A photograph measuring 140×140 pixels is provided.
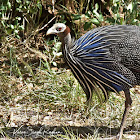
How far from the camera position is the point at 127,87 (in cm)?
335

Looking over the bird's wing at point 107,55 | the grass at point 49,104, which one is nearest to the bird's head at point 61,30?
the bird's wing at point 107,55

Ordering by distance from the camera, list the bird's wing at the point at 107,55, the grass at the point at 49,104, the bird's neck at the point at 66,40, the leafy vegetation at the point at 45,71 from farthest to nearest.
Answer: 1. the leafy vegetation at the point at 45,71
2. the grass at the point at 49,104
3. the bird's neck at the point at 66,40
4. the bird's wing at the point at 107,55

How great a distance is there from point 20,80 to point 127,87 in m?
2.00

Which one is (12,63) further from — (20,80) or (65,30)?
(65,30)

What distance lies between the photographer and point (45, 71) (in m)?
4.73

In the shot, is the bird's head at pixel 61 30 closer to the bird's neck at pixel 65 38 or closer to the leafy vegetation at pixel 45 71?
the bird's neck at pixel 65 38

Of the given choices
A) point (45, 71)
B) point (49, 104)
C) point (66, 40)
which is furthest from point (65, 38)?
point (45, 71)

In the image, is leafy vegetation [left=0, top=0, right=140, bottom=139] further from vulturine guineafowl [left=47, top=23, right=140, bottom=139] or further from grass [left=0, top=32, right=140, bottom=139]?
vulturine guineafowl [left=47, top=23, right=140, bottom=139]

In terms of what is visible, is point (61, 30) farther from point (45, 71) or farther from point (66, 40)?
point (45, 71)

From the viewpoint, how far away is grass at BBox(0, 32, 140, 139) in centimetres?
374

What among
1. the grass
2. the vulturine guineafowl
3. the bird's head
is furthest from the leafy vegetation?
the bird's head

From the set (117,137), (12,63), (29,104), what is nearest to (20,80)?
(12,63)

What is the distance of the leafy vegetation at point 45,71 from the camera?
4.00 meters

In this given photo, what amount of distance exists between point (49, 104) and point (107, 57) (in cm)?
128
